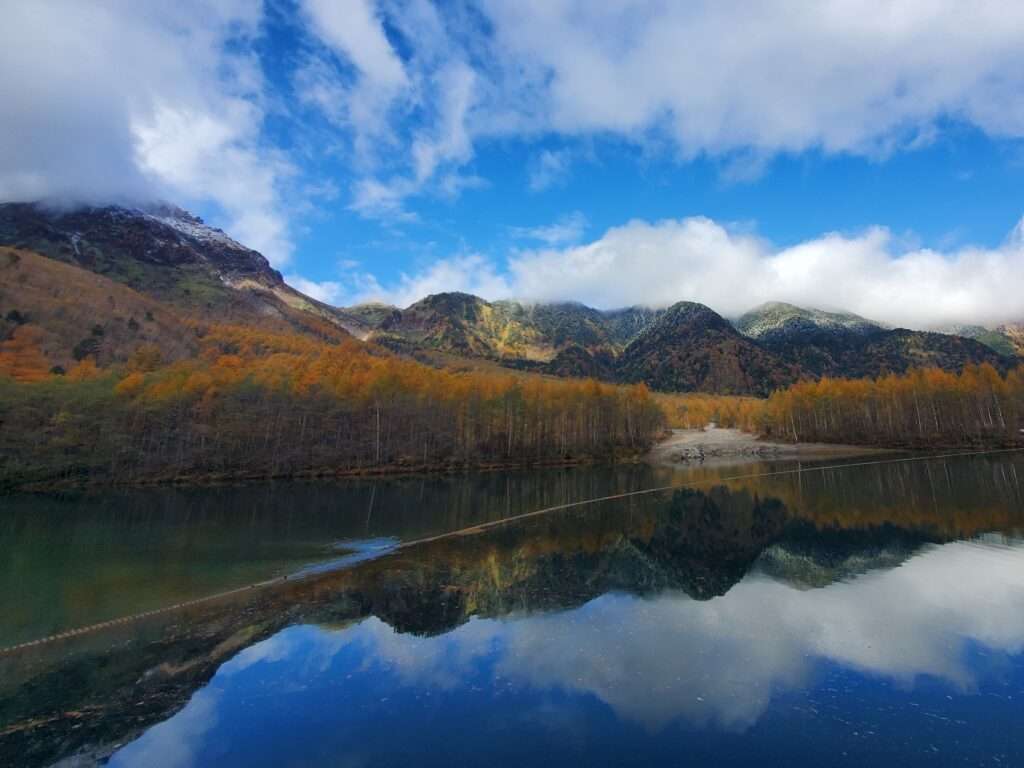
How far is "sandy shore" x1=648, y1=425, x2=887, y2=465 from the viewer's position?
374 feet

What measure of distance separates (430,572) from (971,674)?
80.1 ft

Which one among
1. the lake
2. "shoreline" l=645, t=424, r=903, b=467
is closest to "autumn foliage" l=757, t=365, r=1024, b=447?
"shoreline" l=645, t=424, r=903, b=467

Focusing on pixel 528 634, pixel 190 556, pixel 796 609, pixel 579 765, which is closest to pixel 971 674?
pixel 796 609

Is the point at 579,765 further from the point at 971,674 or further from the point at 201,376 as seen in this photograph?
the point at 201,376

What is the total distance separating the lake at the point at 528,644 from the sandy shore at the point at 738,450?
236ft

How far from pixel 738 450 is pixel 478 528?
102602mm

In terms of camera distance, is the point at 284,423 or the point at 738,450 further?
the point at 738,450

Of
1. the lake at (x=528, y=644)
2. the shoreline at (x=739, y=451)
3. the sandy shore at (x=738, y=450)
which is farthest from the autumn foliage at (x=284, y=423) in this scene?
the lake at (x=528, y=644)

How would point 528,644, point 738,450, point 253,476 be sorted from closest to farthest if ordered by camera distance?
point 528,644, point 253,476, point 738,450

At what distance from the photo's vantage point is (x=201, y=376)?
3915 inches

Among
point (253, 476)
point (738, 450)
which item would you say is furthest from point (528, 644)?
point (738, 450)

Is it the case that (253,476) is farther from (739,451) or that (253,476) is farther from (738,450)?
(738,450)

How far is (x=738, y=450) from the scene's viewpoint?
421 ft

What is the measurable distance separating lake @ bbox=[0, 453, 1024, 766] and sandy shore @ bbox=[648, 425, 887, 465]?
71.9m
